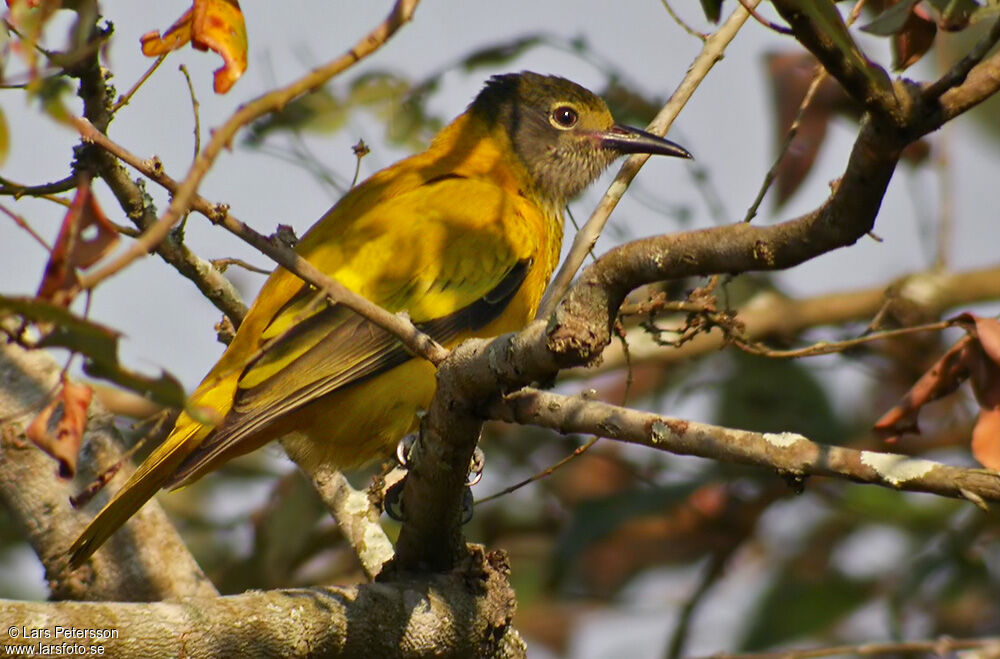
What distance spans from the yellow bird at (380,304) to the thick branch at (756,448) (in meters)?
1.03

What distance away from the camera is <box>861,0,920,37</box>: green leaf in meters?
2.25

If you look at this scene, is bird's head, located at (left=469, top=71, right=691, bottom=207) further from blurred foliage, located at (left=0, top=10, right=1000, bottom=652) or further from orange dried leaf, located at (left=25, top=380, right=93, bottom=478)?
orange dried leaf, located at (left=25, top=380, right=93, bottom=478)

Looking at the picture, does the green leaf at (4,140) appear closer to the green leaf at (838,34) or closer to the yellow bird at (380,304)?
the green leaf at (838,34)

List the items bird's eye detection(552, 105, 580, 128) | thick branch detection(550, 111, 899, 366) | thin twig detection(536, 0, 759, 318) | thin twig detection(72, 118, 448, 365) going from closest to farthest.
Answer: thick branch detection(550, 111, 899, 366)
thin twig detection(72, 118, 448, 365)
thin twig detection(536, 0, 759, 318)
bird's eye detection(552, 105, 580, 128)

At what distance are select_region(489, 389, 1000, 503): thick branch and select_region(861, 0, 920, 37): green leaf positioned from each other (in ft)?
2.51

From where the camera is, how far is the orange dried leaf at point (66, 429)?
6.60ft

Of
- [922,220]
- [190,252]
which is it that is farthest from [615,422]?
[922,220]

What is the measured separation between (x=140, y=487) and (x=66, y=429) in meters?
1.78

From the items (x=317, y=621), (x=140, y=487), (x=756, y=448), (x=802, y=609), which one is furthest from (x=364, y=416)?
(x=802, y=609)

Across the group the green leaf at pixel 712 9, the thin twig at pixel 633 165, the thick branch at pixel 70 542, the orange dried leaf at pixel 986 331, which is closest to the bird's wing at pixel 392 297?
the thick branch at pixel 70 542

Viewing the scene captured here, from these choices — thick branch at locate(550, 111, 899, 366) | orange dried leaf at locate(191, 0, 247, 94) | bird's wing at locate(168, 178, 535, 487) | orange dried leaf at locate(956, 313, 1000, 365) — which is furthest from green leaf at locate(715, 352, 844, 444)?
orange dried leaf at locate(191, 0, 247, 94)

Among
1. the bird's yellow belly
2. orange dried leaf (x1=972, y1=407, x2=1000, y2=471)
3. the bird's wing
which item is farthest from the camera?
the bird's yellow belly

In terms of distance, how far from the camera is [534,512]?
6.74 metres

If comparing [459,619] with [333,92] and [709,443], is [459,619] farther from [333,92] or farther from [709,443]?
[333,92]
